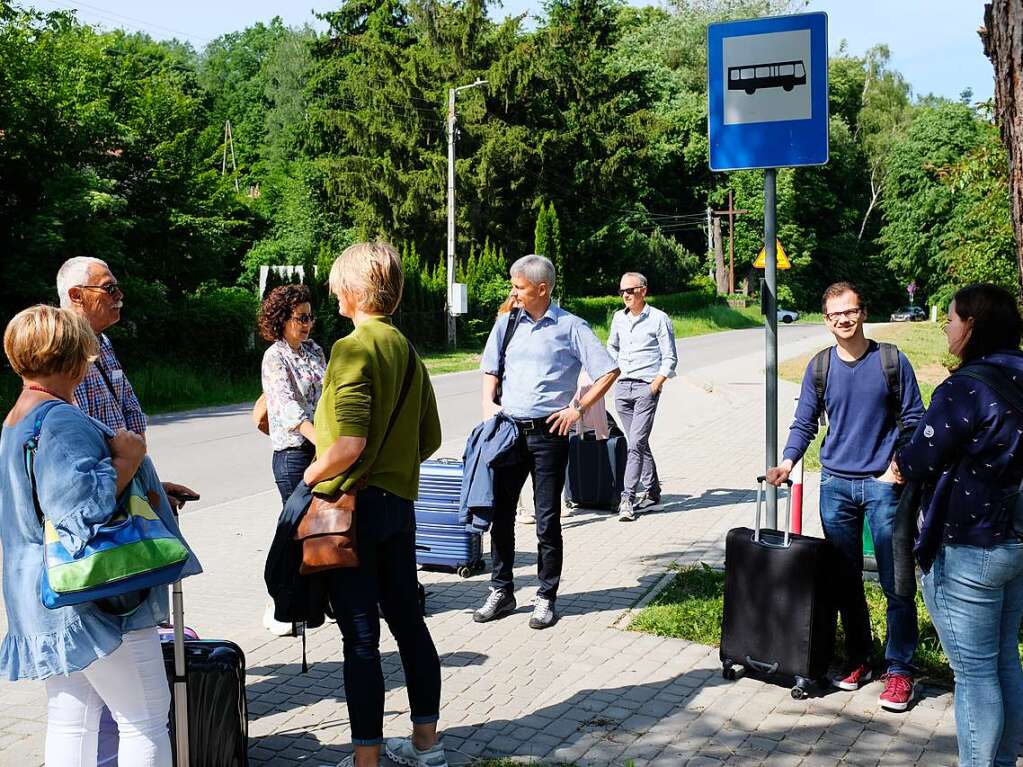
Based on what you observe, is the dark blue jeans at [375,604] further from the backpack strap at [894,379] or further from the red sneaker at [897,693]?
the backpack strap at [894,379]

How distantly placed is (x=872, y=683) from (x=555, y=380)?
2.21 meters

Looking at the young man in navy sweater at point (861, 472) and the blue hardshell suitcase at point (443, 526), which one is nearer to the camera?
the young man in navy sweater at point (861, 472)

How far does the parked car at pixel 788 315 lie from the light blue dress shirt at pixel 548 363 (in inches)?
2294

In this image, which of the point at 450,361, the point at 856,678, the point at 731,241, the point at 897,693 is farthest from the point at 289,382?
the point at 731,241

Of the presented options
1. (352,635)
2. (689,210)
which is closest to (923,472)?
(352,635)

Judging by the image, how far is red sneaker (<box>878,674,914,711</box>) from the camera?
4.61 metres

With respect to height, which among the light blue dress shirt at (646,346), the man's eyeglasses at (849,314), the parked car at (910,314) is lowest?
the parked car at (910,314)

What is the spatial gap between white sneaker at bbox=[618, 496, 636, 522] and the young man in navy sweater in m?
3.73

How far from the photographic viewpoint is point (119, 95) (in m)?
24.5

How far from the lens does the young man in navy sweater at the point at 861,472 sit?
4750 millimetres

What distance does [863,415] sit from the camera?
479 centimetres

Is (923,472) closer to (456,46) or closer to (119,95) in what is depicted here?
(119,95)

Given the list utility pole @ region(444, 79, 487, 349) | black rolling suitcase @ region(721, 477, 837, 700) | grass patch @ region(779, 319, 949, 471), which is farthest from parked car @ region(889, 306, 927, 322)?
black rolling suitcase @ region(721, 477, 837, 700)

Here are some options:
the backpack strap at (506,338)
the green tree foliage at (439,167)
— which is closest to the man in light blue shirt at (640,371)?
the backpack strap at (506,338)
